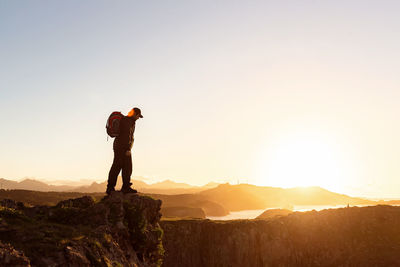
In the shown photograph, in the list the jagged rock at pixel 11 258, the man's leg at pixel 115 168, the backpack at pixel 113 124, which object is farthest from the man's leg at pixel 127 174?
the jagged rock at pixel 11 258

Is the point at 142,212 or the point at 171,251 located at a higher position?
the point at 142,212

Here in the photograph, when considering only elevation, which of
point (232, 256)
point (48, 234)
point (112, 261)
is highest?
point (48, 234)

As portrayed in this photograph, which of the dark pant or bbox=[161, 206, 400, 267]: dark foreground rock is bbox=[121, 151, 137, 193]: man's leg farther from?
bbox=[161, 206, 400, 267]: dark foreground rock

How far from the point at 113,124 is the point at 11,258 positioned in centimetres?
774

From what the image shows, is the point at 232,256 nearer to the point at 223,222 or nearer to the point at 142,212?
the point at 223,222

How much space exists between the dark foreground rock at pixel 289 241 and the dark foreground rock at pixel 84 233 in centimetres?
2674

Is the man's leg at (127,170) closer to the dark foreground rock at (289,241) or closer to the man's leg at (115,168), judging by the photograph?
the man's leg at (115,168)

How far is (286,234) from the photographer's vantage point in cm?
4459

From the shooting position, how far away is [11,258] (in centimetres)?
627

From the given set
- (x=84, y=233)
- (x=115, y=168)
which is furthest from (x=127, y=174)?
(x=84, y=233)

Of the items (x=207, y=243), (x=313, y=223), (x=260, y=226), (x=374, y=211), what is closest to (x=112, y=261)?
(x=207, y=243)

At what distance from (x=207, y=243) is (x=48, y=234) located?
34861mm

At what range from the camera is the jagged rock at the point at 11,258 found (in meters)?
6.18

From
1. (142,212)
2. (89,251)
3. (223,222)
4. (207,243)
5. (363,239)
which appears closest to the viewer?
(89,251)
